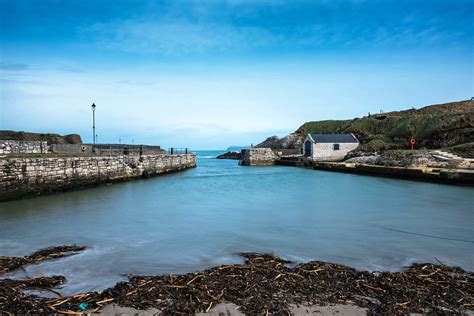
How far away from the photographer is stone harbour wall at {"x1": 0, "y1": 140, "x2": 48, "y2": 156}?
1421cm

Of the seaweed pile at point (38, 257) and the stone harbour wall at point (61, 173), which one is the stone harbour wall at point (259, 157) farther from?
the seaweed pile at point (38, 257)

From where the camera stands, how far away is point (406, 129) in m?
45.0

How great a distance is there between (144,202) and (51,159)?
14.2 ft

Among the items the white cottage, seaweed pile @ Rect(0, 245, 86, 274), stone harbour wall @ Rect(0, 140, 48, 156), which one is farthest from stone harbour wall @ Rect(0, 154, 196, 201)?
the white cottage

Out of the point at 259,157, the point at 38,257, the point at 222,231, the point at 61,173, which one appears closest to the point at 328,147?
the point at 259,157

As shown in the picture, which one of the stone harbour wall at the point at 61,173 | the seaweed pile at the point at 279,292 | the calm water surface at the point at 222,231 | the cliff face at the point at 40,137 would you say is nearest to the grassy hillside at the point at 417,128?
the calm water surface at the point at 222,231

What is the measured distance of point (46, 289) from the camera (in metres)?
4.34

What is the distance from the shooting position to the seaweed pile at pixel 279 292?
3.78m

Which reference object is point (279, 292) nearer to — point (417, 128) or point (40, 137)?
point (40, 137)

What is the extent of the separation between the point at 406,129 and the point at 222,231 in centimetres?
4326

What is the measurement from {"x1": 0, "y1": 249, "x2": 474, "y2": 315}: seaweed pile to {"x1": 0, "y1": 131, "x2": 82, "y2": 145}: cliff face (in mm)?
25556

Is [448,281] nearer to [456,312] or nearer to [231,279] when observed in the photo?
[456,312]

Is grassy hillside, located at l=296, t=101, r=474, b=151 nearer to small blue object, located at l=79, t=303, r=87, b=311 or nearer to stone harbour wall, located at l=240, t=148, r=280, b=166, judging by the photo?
stone harbour wall, located at l=240, t=148, r=280, b=166

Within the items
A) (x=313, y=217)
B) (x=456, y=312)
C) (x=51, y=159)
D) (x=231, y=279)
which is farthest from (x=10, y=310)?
(x=51, y=159)
